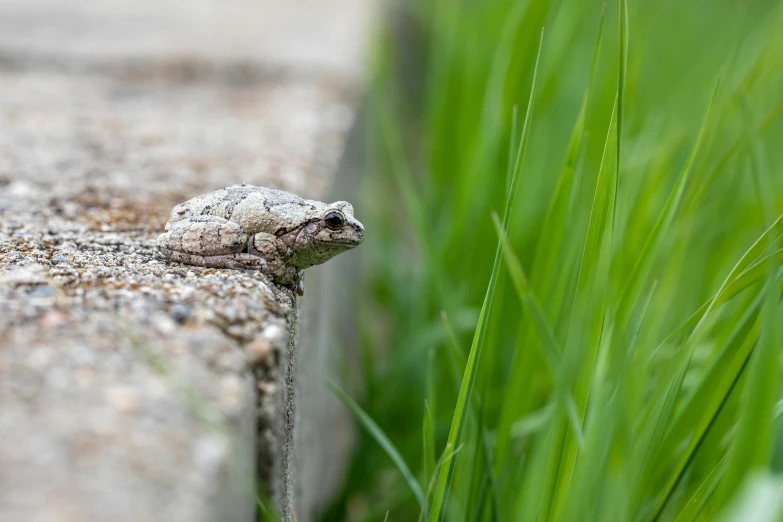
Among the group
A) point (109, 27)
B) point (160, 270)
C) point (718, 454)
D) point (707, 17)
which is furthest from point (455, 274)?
point (707, 17)

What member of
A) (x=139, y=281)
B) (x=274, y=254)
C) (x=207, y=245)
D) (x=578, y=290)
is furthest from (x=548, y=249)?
(x=139, y=281)

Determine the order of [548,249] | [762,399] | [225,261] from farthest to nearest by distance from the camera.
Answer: [548,249]
[225,261]
[762,399]

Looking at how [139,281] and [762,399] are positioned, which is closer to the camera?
[762,399]

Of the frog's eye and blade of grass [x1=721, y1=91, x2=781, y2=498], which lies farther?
the frog's eye

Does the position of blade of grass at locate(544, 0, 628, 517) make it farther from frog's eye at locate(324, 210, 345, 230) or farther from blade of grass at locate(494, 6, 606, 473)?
frog's eye at locate(324, 210, 345, 230)

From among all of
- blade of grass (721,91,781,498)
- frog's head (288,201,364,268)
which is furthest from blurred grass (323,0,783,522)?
frog's head (288,201,364,268)

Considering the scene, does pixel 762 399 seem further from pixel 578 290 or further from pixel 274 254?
pixel 274 254

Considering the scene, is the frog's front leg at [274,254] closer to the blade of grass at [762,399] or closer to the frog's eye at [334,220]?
the frog's eye at [334,220]

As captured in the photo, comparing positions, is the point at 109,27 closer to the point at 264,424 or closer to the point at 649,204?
the point at 649,204
